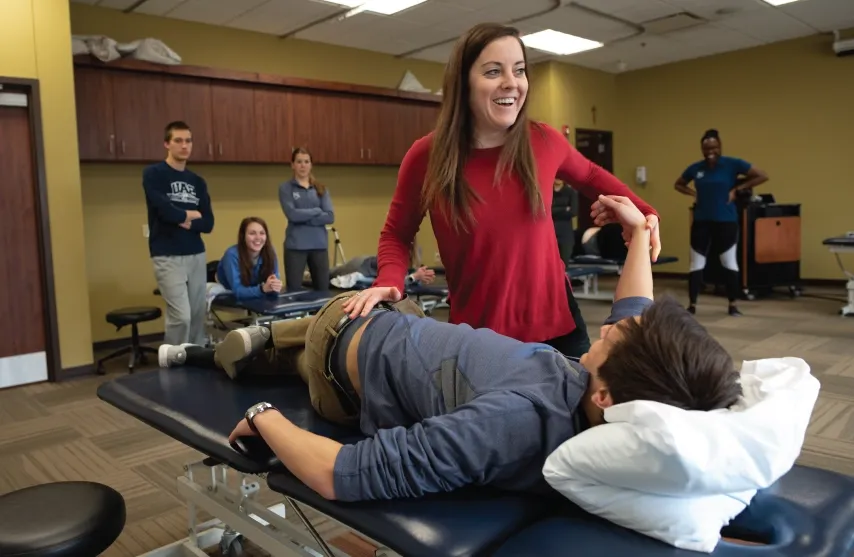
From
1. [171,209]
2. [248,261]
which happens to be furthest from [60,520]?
[248,261]

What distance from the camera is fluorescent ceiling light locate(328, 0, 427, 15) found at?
199 inches

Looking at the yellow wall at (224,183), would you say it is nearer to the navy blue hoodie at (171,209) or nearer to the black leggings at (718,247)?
the navy blue hoodie at (171,209)

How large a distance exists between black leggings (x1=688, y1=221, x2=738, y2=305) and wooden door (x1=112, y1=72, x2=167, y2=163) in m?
4.24

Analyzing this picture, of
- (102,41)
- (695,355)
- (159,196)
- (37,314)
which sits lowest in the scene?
(37,314)

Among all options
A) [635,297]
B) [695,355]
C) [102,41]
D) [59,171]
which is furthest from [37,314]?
[695,355]

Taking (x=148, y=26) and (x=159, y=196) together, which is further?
(x=148, y=26)

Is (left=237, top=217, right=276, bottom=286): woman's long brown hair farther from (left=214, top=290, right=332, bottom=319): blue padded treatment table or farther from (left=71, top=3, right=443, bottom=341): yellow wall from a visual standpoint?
(left=71, top=3, right=443, bottom=341): yellow wall

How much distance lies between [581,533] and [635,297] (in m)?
0.57

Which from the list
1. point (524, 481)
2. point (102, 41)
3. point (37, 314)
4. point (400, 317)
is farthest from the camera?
point (102, 41)

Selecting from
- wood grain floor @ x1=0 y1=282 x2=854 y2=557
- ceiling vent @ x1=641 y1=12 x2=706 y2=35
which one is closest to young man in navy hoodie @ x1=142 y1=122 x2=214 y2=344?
wood grain floor @ x1=0 y1=282 x2=854 y2=557

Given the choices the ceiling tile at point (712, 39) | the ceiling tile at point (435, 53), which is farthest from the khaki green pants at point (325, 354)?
the ceiling tile at point (712, 39)

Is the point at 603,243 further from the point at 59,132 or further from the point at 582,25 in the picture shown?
the point at 59,132

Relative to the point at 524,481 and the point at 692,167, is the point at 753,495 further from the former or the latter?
the point at 692,167

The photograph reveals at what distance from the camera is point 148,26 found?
5.11 m
